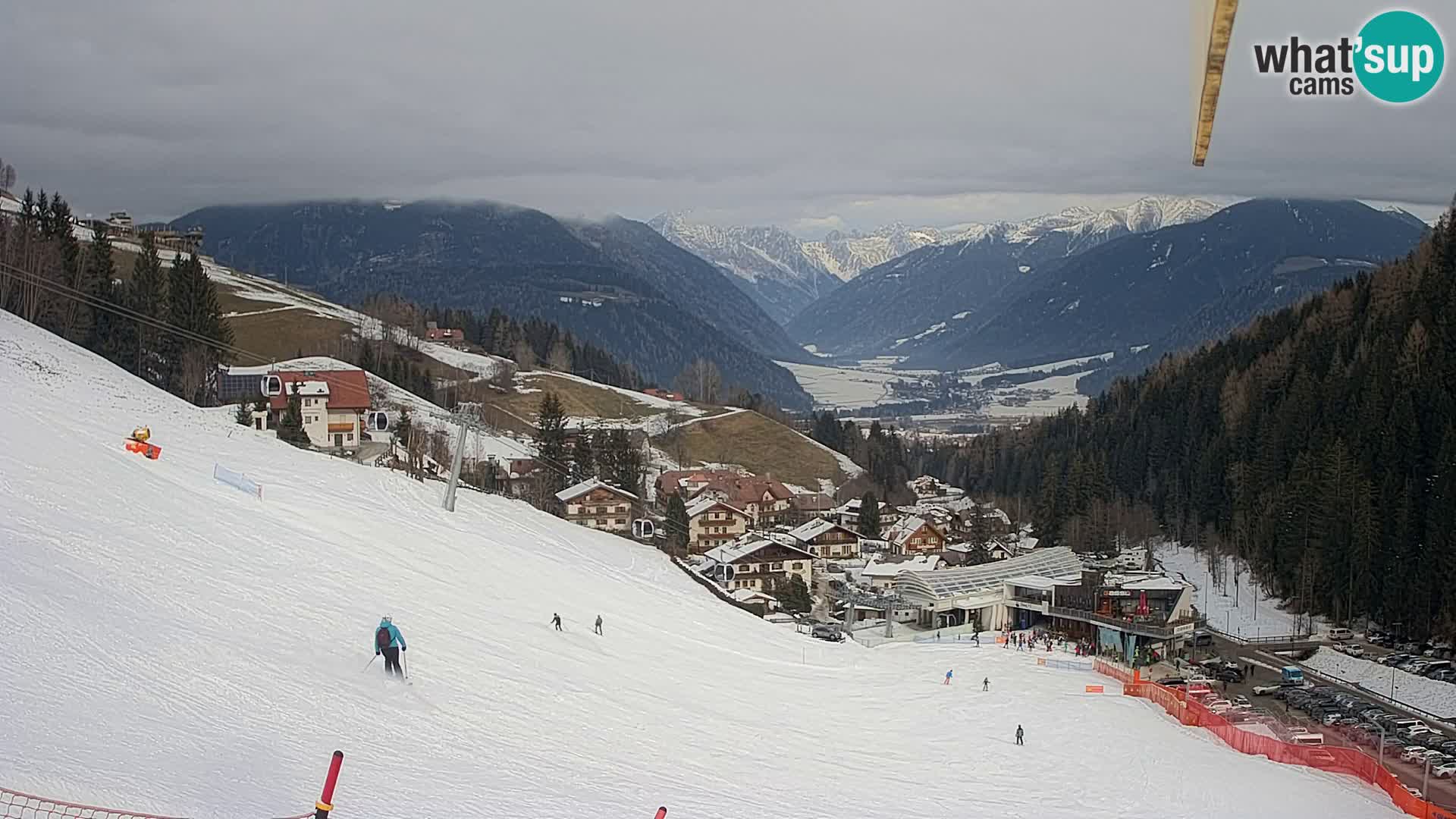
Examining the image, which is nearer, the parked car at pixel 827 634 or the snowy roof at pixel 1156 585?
the parked car at pixel 827 634

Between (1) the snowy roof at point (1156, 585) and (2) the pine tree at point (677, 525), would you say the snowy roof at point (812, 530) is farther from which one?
(1) the snowy roof at point (1156, 585)

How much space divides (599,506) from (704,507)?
1128 cm

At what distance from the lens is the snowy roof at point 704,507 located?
84.6 metres

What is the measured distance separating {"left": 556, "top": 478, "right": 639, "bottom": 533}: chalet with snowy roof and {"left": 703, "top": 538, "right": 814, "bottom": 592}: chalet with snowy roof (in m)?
7.19

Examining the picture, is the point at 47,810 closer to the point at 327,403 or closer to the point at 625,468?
the point at 327,403

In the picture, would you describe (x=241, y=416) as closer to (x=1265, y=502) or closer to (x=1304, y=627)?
(x=1304, y=627)

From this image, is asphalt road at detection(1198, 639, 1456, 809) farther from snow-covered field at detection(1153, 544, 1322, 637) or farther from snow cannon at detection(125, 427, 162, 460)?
snow cannon at detection(125, 427, 162, 460)

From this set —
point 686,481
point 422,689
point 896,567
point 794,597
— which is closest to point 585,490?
point 794,597

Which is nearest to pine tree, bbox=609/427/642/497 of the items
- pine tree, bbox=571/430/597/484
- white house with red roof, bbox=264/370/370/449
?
pine tree, bbox=571/430/597/484

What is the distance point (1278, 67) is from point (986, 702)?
22241 mm

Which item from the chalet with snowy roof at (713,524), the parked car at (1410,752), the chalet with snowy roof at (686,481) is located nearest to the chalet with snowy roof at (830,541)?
the chalet with snowy roof at (713,524)

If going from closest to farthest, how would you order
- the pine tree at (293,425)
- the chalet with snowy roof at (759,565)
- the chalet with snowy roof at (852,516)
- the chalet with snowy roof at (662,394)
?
the pine tree at (293,425), the chalet with snowy roof at (759,565), the chalet with snowy roof at (852,516), the chalet with snowy roof at (662,394)

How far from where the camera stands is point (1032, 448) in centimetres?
12912

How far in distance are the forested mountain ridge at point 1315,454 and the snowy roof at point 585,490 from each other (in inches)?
1340
